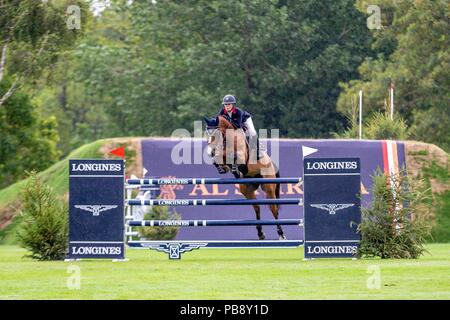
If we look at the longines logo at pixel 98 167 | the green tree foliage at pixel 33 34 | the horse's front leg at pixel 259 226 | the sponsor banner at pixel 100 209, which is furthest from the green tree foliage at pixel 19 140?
the sponsor banner at pixel 100 209

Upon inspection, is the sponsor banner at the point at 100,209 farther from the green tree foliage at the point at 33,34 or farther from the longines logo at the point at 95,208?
the green tree foliage at the point at 33,34

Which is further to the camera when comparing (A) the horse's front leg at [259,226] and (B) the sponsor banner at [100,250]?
(A) the horse's front leg at [259,226]

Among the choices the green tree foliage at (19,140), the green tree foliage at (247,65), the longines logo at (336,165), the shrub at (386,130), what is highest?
the green tree foliage at (247,65)

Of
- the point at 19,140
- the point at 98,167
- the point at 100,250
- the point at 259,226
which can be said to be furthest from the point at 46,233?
the point at 19,140

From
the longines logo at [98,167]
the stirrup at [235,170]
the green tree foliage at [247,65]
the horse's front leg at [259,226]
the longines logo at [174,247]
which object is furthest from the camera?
the green tree foliage at [247,65]

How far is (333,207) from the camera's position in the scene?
1811 centimetres

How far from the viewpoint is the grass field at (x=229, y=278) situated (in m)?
12.8

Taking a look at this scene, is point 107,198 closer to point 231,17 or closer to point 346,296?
point 346,296

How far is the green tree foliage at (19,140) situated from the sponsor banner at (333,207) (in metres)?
21.4

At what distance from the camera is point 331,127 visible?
175 feet

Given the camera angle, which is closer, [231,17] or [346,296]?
[346,296]

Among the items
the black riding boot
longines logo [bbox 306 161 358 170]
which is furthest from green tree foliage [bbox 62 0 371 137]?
longines logo [bbox 306 161 358 170]

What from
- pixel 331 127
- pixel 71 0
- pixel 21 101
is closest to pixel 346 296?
pixel 71 0

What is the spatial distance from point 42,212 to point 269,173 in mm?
4853
